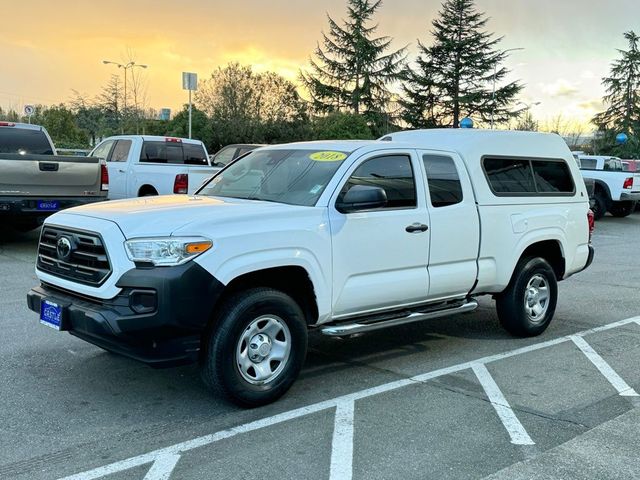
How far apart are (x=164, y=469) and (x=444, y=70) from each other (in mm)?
49042

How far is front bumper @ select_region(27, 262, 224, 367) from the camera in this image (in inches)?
155

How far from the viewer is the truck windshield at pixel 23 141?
426 inches

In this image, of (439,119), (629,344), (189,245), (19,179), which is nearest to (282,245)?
(189,245)

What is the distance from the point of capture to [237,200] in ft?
16.7

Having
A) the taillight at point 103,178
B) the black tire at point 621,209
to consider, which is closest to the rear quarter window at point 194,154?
the taillight at point 103,178

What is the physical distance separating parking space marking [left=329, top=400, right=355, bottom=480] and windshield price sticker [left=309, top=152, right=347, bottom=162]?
6.29 ft

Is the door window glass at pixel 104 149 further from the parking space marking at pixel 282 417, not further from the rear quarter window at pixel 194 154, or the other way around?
the parking space marking at pixel 282 417

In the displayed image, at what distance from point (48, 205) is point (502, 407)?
793 cm

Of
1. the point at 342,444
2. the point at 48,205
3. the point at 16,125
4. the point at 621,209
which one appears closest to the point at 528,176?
the point at 342,444

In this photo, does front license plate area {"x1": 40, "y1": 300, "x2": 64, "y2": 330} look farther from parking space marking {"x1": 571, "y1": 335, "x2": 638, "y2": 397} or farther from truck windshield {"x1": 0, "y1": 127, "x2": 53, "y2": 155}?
truck windshield {"x1": 0, "y1": 127, "x2": 53, "y2": 155}

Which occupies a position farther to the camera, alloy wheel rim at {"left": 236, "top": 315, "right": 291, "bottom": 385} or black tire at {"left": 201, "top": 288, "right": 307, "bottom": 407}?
alloy wheel rim at {"left": 236, "top": 315, "right": 291, "bottom": 385}

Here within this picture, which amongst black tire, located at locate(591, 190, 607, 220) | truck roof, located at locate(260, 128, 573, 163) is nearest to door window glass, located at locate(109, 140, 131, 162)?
truck roof, located at locate(260, 128, 573, 163)

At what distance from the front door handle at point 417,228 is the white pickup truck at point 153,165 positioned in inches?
298

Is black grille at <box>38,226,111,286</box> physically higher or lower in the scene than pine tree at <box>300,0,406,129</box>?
lower
